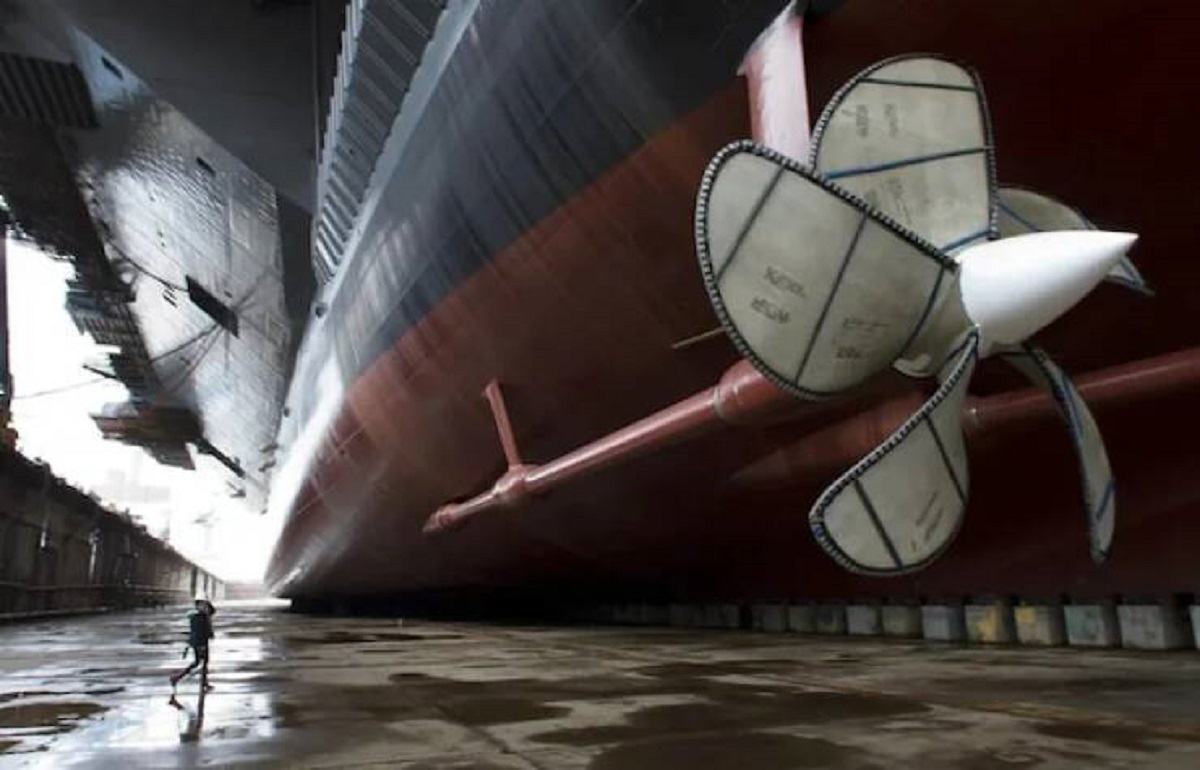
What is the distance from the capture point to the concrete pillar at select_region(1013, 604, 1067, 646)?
8141mm

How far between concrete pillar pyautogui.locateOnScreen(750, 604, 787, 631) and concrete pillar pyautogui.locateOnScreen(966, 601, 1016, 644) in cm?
286

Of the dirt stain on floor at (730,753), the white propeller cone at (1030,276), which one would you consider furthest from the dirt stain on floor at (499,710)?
the white propeller cone at (1030,276)

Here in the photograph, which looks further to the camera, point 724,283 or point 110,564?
point 110,564

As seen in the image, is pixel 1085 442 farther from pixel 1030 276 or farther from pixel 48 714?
pixel 48 714

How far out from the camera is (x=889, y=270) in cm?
382

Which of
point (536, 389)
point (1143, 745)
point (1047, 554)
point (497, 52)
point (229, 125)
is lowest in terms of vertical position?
point (1143, 745)

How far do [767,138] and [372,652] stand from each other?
23.3 feet

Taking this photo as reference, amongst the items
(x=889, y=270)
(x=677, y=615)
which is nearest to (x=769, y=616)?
(x=677, y=615)

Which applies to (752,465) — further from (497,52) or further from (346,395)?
(346,395)

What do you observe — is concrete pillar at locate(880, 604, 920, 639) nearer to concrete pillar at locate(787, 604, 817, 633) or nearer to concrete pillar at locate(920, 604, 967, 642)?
concrete pillar at locate(920, 604, 967, 642)

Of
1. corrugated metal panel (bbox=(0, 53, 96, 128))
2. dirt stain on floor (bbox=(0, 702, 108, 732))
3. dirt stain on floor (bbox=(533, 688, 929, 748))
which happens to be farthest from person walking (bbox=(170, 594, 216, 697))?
corrugated metal panel (bbox=(0, 53, 96, 128))

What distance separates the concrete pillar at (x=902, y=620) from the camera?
9.88 meters

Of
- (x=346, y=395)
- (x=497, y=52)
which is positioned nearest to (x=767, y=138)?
(x=497, y=52)

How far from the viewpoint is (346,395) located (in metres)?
12.0
